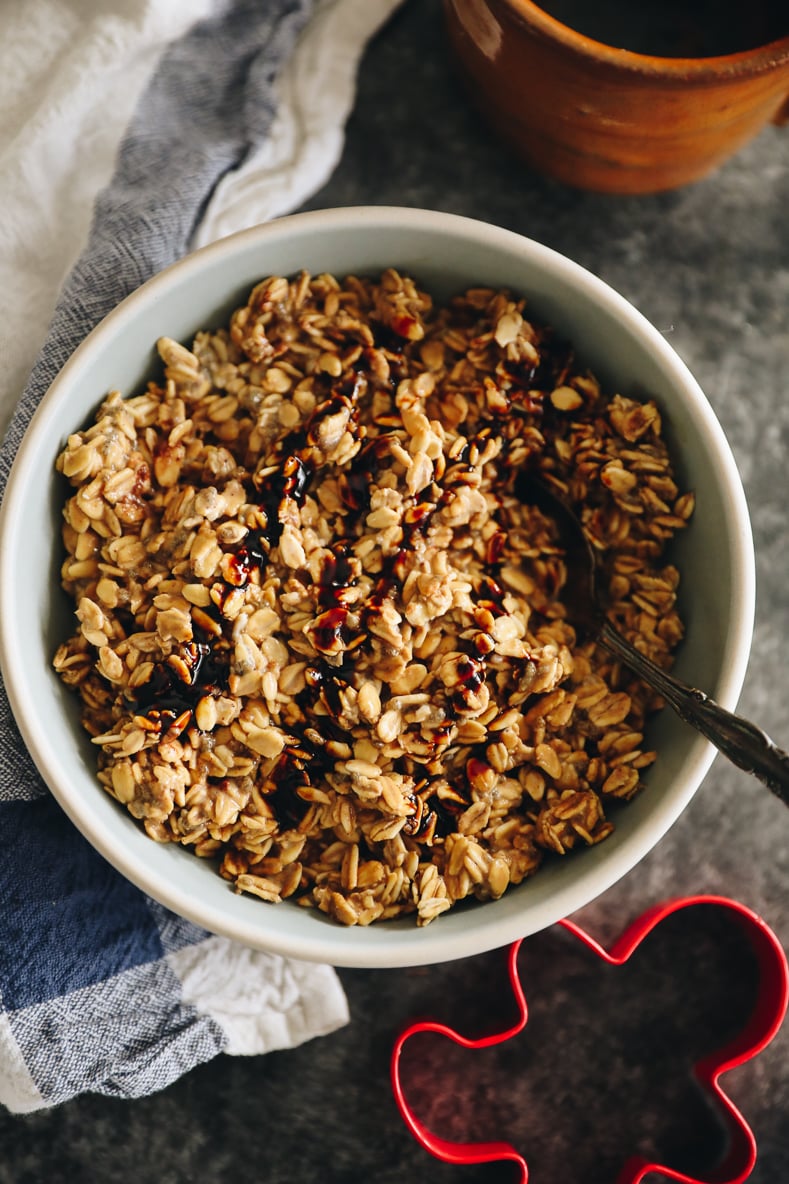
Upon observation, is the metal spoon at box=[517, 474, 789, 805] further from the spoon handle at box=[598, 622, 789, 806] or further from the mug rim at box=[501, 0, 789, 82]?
the mug rim at box=[501, 0, 789, 82]

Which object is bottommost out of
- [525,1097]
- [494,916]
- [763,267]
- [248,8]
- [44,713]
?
[525,1097]

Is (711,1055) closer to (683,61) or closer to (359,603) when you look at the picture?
(359,603)

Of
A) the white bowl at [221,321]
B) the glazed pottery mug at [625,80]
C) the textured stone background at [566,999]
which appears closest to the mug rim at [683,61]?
the glazed pottery mug at [625,80]

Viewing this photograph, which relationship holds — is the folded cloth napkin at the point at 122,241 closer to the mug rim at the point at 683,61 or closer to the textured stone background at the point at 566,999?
the textured stone background at the point at 566,999

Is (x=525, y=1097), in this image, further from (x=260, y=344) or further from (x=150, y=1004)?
(x=260, y=344)

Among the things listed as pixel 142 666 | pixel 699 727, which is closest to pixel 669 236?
pixel 699 727

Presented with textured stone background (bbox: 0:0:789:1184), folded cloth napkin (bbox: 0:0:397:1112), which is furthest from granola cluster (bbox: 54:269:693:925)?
textured stone background (bbox: 0:0:789:1184)

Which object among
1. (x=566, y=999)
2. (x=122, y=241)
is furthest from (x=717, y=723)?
(x=122, y=241)
